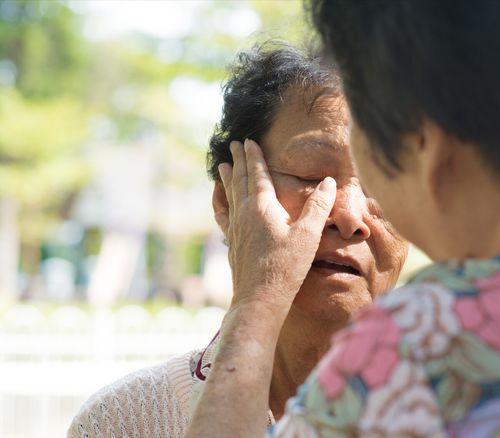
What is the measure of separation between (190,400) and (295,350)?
317 millimetres

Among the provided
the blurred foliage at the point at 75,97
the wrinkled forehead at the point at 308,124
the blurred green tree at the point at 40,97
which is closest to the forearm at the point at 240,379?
Result: the wrinkled forehead at the point at 308,124

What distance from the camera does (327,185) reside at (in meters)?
2.14

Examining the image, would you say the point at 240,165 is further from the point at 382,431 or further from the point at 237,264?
the point at 382,431

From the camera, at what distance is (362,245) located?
7.28ft

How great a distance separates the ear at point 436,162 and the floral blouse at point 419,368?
0.44 ft

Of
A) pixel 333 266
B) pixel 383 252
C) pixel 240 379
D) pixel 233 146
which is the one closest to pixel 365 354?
pixel 240 379

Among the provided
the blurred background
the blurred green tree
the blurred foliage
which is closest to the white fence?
the blurred background

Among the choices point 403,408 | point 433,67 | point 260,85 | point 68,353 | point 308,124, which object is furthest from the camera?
point 68,353

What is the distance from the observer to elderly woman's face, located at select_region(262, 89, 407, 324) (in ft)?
7.10

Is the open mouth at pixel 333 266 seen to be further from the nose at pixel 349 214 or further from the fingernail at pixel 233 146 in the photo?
the fingernail at pixel 233 146

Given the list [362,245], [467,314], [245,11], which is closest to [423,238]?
[467,314]

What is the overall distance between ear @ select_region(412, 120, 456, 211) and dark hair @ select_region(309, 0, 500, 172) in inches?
0.6

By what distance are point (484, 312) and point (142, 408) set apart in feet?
5.01

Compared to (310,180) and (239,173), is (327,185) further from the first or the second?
(239,173)
